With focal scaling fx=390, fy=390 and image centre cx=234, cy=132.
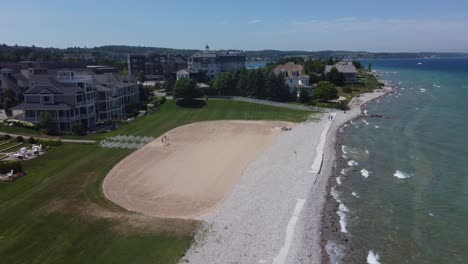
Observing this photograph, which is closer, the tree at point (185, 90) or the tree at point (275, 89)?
the tree at point (185, 90)

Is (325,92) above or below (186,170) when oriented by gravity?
above

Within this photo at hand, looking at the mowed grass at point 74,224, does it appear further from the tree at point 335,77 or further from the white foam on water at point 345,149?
the tree at point 335,77

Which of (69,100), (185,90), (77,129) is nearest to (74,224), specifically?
(77,129)

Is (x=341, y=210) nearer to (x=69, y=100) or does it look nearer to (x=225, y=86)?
(x=69, y=100)

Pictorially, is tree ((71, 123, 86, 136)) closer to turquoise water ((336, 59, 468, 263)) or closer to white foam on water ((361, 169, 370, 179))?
turquoise water ((336, 59, 468, 263))

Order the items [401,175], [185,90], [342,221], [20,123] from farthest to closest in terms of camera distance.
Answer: [185,90], [20,123], [401,175], [342,221]

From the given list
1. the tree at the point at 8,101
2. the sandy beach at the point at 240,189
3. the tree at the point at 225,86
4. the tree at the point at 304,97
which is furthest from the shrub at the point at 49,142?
the tree at the point at 304,97

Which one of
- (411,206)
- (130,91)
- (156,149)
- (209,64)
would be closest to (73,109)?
(156,149)
